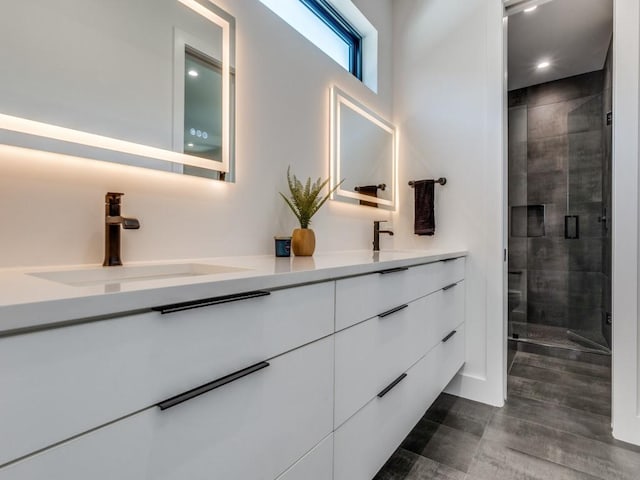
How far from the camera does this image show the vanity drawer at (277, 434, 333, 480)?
2.79 ft

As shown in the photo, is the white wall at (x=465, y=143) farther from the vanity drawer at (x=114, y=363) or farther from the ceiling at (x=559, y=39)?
the vanity drawer at (x=114, y=363)

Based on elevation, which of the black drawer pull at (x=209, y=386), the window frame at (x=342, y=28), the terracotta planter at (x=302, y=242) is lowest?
the black drawer pull at (x=209, y=386)

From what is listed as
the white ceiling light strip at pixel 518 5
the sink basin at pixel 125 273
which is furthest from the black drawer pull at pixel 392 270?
the white ceiling light strip at pixel 518 5

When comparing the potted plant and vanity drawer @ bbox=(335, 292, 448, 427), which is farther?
the potted plant

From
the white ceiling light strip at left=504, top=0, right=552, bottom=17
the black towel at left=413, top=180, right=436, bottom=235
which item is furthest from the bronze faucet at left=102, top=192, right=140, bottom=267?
the white ceiling light strip at left=504, top=0, right=552, bottom=17

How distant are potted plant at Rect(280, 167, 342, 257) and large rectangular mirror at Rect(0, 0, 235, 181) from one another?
0.33m

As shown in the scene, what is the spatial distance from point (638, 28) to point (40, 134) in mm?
2529

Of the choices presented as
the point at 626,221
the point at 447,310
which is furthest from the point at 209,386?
the point at 626,221

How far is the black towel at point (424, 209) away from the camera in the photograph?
2232 mm

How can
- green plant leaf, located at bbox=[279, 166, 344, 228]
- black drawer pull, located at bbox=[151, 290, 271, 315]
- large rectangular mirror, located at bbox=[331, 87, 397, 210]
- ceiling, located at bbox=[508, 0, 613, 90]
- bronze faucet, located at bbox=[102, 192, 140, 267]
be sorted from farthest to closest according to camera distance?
ceiling, located at bbox=[508, 0, 613, 90], large rectangular mirror, located at bbox=[331, 87, 397, 210], green plant leaf, located at bbox=[279, 166, 344, 228], bronze faucet, located at bbox=[102, 192, 140, 267], black drawer pull, located at bbox=[151, 290, 271, 315]

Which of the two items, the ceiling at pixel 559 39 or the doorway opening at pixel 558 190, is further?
the doorway opening at pixel 558 190

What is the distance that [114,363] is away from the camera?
20.3 inches

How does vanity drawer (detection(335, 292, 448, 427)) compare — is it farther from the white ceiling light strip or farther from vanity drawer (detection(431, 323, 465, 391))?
the white ceiling light strip

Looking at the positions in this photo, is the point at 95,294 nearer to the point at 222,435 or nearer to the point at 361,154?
the point at 222,435
